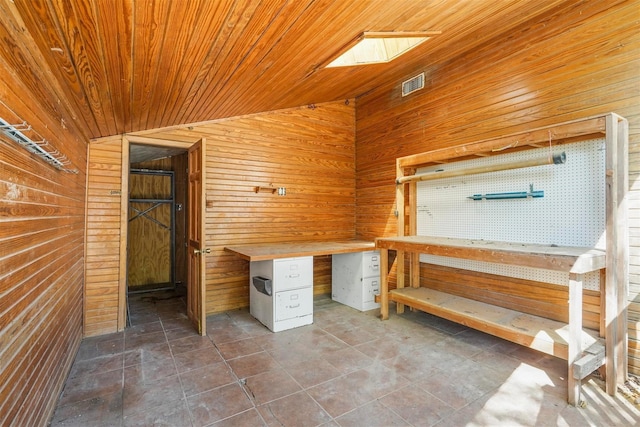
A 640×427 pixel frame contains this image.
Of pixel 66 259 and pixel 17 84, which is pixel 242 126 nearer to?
pixel 66 259

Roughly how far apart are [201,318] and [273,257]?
0.98 m

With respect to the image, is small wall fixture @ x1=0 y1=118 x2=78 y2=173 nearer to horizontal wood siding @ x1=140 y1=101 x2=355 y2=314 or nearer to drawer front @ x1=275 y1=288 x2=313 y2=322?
horizontal wood siding @ x1=140 y1=101 x2=355 y2=314

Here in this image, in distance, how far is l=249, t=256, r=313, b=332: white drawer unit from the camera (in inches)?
134

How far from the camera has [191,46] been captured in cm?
169

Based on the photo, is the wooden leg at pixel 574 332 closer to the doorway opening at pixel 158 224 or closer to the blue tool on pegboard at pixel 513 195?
the blue tool on pegboard at pixel 513 195

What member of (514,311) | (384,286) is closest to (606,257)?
(514,311)

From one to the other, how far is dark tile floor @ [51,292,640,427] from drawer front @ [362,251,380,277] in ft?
2.53

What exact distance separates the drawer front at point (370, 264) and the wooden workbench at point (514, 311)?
42 cm

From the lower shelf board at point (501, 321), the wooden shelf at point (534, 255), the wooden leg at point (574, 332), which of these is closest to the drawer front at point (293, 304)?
the lower shelf board at point (501, 321)

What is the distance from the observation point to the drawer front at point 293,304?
3.41m

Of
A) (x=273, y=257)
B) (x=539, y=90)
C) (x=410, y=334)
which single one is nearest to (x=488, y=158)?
(x=539, y=90)

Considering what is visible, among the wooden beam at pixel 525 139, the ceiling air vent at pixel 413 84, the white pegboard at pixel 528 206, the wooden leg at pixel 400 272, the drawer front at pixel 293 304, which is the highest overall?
the ceiling air vent at pixel 413 84

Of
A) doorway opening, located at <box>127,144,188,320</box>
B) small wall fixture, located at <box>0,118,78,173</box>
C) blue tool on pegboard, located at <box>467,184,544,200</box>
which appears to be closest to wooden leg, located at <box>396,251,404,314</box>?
blue tool on pegboard, located at <box>467,184,544,200</box>

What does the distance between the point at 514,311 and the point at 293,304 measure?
2225 mm
